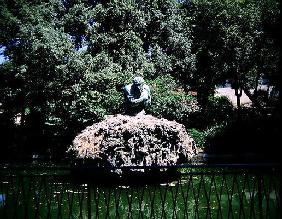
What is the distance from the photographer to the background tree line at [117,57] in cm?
1797

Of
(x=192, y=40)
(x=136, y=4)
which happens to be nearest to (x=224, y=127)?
(x=192, y=40)

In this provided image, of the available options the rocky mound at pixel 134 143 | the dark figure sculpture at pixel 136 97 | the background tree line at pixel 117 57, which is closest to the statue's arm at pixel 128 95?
the dark figure sculpture at pixel 136 97

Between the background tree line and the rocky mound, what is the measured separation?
7166 millimetres

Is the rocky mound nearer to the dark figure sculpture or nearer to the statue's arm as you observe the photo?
the dark figure sculpture

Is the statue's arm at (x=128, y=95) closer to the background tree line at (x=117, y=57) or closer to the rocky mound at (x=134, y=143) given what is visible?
the rocky mound at (x=134, y=143)

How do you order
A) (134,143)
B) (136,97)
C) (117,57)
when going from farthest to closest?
1. (117,57)
2. (136,97)
3. (134,143)

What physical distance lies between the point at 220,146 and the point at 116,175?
1200 cm

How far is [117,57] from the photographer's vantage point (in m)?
20.0

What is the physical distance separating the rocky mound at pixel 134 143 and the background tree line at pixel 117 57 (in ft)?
23.5

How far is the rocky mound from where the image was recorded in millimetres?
9711

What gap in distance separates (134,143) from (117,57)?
35.9 ft

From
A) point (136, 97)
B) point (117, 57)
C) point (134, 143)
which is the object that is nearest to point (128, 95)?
point (136, 97)

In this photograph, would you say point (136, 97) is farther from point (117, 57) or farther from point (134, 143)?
point (117, 57)

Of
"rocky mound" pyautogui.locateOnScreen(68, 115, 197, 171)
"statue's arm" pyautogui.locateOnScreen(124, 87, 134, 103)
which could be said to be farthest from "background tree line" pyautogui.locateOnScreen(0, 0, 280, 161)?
"rocky mound" pyautogui.locateOnScreen(68, 115, 197, 171)
